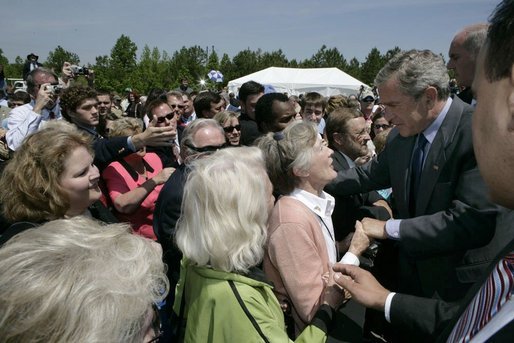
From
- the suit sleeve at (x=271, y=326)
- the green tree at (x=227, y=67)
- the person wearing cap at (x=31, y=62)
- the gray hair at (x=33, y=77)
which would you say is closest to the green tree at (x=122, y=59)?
the green tree at (x=227, y=67)

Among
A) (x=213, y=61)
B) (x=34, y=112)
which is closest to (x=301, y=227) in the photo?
(x=34, y=112)

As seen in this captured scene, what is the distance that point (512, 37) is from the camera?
2.81 ft

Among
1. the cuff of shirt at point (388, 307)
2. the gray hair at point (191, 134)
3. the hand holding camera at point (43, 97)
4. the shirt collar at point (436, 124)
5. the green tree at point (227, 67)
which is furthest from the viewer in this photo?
the green tree at point (227, 67)

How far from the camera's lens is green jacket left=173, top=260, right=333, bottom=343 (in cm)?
162

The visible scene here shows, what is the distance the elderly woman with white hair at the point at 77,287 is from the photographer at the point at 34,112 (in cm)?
315

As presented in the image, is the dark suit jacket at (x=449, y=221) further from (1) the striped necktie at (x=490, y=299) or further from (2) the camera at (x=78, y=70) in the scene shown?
(2) the camera at (x=78, y=70)

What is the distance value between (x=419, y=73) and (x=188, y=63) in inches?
2065

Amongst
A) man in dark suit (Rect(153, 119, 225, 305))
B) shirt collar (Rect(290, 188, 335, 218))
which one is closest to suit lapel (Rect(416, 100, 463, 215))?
shirt collar (Rect(290, 188, 335, 218))

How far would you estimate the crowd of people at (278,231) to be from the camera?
37.1 inches

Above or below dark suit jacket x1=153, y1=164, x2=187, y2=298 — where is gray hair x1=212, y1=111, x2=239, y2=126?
above

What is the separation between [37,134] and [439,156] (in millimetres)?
2454

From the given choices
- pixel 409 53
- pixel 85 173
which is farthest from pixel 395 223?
pixel 85 173

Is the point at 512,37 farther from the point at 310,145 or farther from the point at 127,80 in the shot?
the point at 127,80

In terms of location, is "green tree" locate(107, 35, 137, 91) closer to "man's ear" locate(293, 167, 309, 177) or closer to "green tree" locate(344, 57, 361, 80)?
"green tree" locate(344, 57, 361, 80)
